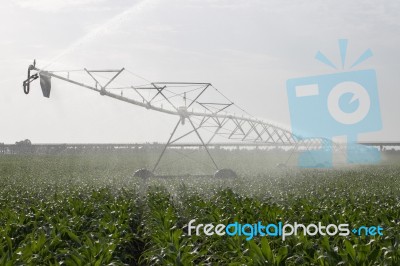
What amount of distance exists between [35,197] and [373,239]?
11827 millimetres

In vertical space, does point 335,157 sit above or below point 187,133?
below

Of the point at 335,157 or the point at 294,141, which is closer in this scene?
the point at 294,141

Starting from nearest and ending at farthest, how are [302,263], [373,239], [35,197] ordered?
[302,263] < [373,239] < [35,197]

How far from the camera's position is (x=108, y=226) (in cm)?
1021

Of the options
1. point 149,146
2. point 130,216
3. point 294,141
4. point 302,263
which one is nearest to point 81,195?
point 130,216

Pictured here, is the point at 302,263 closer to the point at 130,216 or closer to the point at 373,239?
the point at 373,239

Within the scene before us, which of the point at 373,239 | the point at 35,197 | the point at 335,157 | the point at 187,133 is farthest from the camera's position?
the point at 335,157
